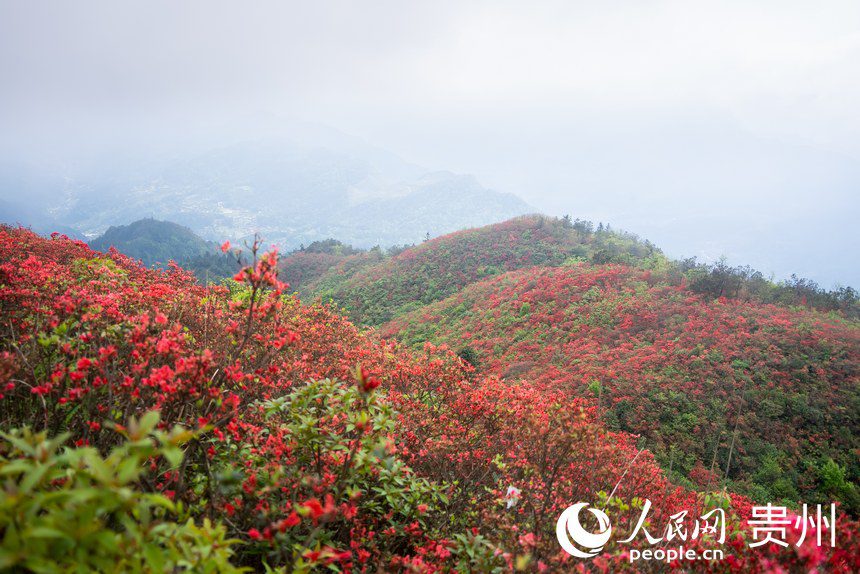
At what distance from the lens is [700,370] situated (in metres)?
13.6

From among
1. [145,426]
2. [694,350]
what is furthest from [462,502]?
[694,350]

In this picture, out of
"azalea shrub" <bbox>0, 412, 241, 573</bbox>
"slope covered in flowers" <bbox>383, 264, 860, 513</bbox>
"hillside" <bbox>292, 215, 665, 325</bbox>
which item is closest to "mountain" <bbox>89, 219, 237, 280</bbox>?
"hillside" <bbox>292, 215, 665, 325</bbox>

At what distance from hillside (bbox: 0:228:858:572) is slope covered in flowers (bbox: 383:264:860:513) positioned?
3.46 metres

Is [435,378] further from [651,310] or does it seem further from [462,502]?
[651,310]

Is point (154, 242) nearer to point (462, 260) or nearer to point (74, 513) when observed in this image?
point (462, 260)

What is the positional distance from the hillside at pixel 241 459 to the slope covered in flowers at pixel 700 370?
3461 mm

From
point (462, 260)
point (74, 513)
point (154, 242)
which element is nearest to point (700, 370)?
point (74, 513)

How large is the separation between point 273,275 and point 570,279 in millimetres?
22957

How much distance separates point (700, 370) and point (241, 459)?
15171mm

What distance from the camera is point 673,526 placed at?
3994 mm

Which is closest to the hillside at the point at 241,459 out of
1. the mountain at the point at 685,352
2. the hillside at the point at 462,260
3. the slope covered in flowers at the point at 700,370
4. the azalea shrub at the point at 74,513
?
the azalea shrub at the point at 74,513

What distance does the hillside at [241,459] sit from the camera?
1274 mm

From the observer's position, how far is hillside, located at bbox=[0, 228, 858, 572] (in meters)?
1.27

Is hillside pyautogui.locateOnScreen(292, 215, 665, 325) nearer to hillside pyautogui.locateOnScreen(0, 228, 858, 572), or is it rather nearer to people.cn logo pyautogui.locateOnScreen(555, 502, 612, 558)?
hillside pyautogui.locateOnScreen(0, 228, 858, 572)
